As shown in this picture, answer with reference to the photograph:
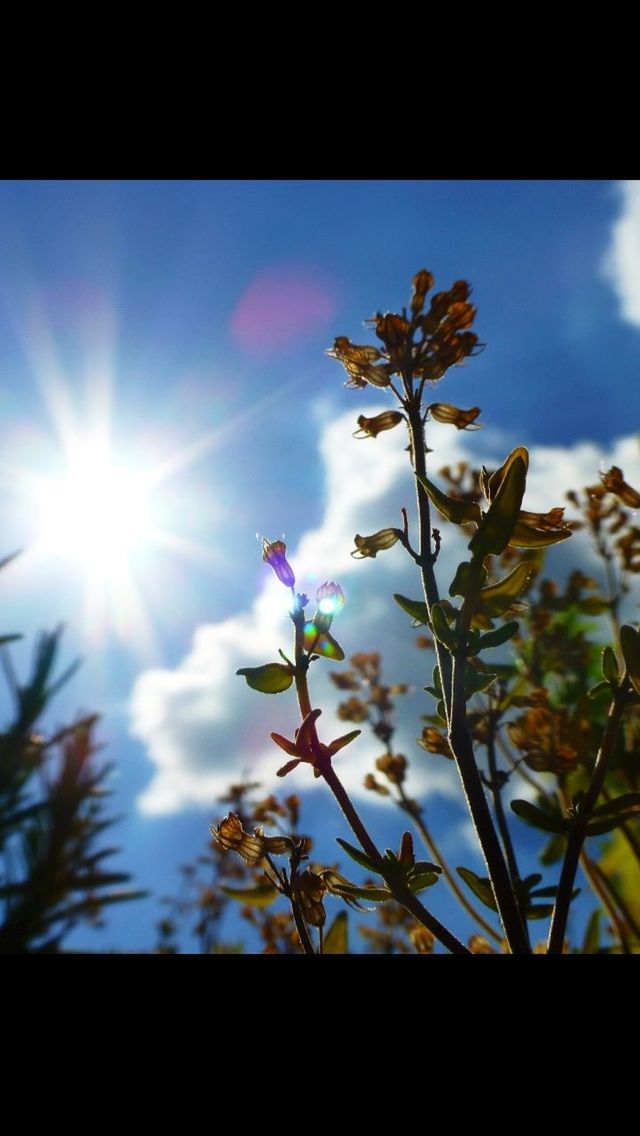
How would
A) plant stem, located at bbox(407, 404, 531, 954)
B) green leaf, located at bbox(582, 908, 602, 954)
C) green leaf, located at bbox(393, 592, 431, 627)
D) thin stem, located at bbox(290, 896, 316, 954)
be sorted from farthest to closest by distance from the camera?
1. green leaf, located at bbox(582, 908, 602, 954)
2. green leaf, located at bbox(393, 592, 431, 627)
3. thin stem, located at bbox(290, 896, 316, 954)
4. plant stem, located at bbox(407, 404, 531, 954)

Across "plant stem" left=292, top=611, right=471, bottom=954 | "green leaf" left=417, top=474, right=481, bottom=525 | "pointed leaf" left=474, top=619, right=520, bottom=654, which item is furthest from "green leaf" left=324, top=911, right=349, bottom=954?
"green leaf" left=417, top=474, right=481, bottom=525

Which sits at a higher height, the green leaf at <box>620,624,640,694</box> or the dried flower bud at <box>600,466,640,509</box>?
the dried flower bud at <box>600,466,640,509</box>

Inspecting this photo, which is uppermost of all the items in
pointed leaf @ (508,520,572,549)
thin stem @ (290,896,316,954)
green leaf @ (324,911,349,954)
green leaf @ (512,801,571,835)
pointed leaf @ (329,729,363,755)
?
pointed leaf @ (508,520,572,549)

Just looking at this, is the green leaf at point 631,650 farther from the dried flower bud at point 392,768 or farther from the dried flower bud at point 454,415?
the dried flower bud at point 392,768

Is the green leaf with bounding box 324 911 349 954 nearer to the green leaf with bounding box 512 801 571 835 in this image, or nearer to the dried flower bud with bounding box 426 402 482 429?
the green leaf with bounding box 512 801 571 835
